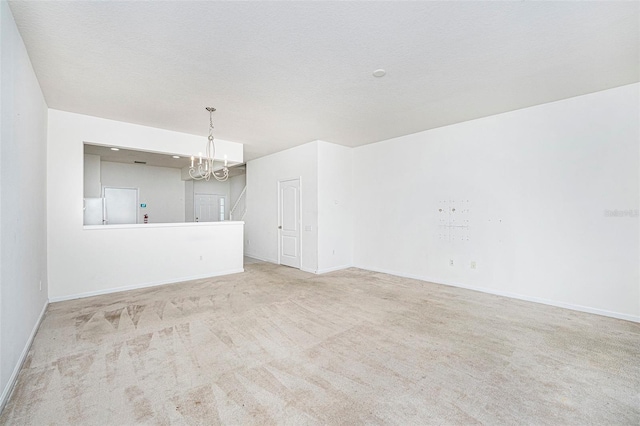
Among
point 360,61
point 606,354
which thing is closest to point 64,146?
point 360,61

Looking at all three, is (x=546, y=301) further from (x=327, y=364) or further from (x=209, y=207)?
(x=209, y=207)

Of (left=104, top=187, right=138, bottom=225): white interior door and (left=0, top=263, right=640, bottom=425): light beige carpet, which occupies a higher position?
(left=104, top=187, right=138, bottom=225): white interior door

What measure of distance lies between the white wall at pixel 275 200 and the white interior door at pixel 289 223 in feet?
0.51

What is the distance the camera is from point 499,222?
4.41 metres

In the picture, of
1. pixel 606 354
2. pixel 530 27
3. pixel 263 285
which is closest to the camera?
pixel 530 27

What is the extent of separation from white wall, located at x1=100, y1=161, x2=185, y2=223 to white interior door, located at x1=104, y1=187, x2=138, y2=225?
123 millimetres

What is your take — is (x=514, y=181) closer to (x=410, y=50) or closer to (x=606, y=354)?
(x=606, y=354)

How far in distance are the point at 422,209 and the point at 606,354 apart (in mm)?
3155

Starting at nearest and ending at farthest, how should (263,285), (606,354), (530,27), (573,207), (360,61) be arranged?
(530,27) → (606,354) → (360,61) → (573,207) → (263,285)

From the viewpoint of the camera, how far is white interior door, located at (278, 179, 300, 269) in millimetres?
6480

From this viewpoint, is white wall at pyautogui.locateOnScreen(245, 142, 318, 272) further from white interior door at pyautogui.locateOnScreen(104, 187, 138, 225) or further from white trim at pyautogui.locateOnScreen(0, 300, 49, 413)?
white trim at pyautogui.locateOnScreen(0, 300, 49, 413)

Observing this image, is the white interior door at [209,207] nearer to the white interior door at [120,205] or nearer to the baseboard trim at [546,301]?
the white interior door at [120,205]

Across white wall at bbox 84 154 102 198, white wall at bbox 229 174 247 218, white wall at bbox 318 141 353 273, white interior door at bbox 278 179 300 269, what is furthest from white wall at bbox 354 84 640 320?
white wall at bbox 84 154 102 198

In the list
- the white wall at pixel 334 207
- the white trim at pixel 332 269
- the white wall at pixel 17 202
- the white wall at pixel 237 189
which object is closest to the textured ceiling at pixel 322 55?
the white wall at pixel 17 202
